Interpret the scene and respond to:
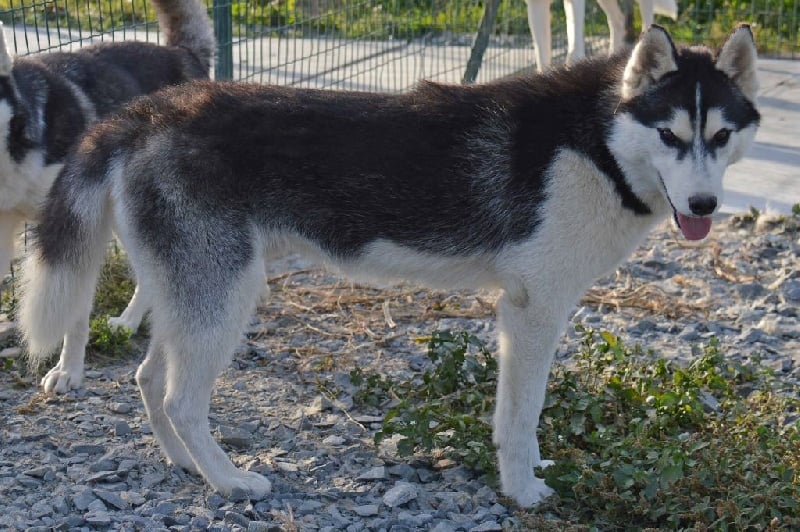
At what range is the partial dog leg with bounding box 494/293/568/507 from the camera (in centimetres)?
359

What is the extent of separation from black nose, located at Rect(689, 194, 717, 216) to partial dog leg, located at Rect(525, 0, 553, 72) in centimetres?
447

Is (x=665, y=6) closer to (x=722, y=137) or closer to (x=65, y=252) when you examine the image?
(x=722, y=137)

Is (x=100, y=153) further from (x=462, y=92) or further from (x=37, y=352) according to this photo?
(x=462, y=92)

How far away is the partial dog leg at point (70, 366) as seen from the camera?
4.45m

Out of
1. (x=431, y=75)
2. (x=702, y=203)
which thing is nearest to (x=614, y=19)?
(x=431, y=75)

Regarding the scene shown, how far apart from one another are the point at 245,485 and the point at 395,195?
1053mm

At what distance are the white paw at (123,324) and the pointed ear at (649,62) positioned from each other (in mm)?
2463

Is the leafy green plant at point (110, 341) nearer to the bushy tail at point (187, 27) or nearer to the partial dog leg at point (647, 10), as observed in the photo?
the bushy tail at point (187, 27)

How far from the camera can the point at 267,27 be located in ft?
24.5

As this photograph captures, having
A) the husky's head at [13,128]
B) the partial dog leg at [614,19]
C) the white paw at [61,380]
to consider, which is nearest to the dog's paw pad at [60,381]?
the white paw at [61,380]

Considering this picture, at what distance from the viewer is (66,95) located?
4785 millimetres

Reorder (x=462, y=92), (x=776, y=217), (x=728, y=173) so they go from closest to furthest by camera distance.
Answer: (x=462, y=92), (x=776, y=217), (x=728, y=173)

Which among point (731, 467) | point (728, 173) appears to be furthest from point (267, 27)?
point (731, 467)

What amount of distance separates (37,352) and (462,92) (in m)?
1.64
